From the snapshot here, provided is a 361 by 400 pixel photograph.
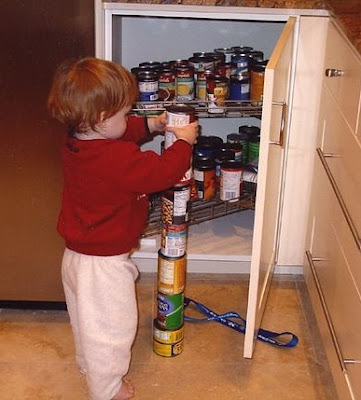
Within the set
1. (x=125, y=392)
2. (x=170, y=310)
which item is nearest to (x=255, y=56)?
(x=170, y=310)

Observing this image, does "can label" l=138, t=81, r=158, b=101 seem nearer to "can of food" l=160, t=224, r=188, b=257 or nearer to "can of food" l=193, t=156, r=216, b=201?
"can of food" l=193, t=156, r=216, b=201

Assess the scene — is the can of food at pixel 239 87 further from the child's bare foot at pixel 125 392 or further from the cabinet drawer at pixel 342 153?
the child's bare foot at pixel 125 392

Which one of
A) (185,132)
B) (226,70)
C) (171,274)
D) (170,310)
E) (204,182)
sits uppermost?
(226,70)

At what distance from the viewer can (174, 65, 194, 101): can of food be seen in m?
2.25

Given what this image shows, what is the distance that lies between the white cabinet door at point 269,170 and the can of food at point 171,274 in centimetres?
21

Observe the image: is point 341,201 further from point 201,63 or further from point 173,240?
point 201,63

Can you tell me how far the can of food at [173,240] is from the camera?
1949mm

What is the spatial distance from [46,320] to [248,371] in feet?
2.00

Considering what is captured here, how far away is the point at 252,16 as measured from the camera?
2102mm

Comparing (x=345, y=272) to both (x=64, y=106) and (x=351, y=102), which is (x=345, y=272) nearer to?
(x=351, y=102)

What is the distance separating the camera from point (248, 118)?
2723 mm

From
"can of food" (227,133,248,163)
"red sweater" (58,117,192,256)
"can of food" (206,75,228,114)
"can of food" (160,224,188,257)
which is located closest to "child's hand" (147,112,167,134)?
"red sweater" (58,117,192,256)

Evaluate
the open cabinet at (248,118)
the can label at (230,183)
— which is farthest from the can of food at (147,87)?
the can label at (230,183)

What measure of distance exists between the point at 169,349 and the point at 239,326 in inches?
9.6
